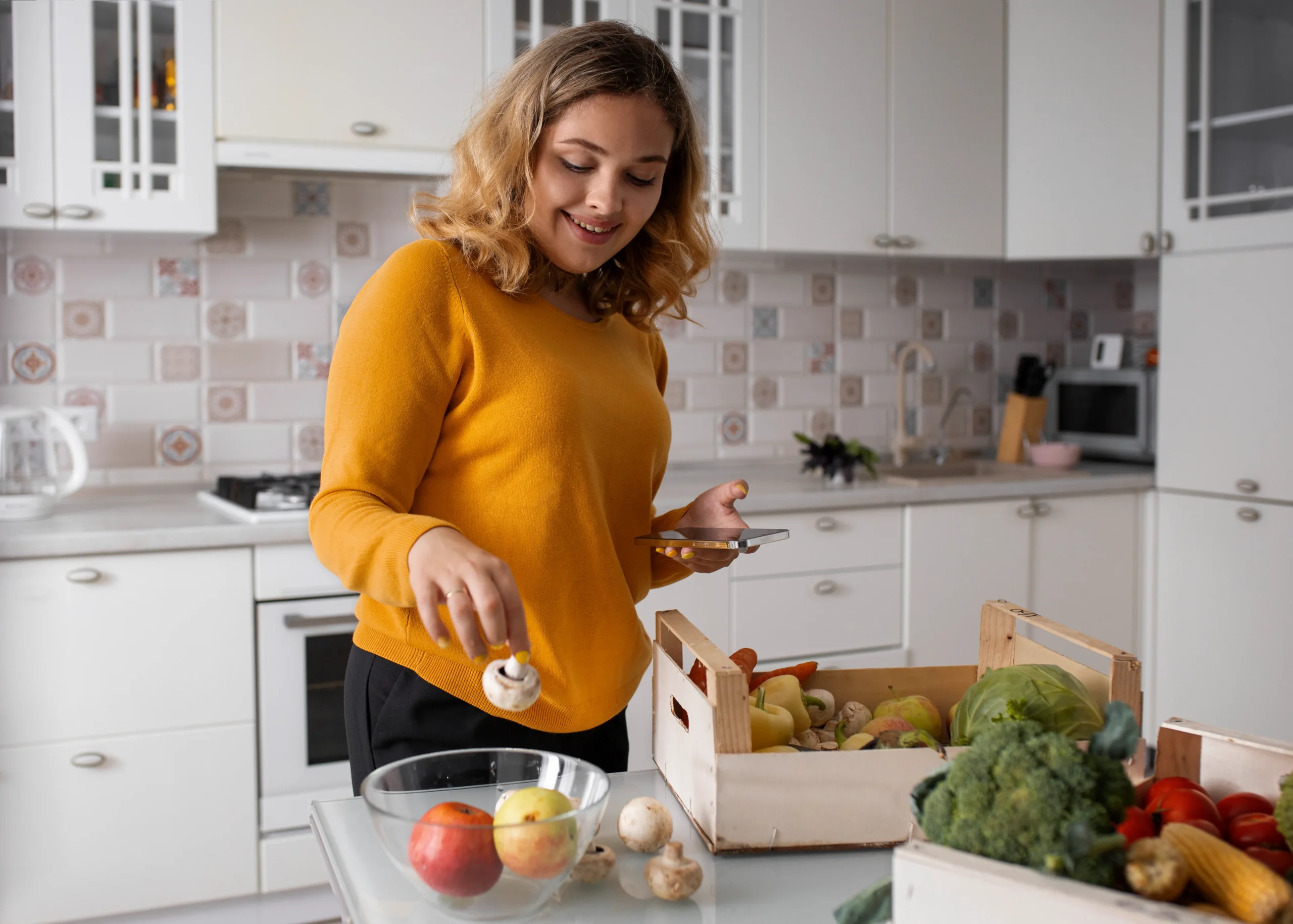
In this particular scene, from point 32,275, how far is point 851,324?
2135 mm

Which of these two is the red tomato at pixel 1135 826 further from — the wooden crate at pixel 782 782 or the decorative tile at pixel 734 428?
the decorative tile at pixel 734 428

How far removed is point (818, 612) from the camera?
2.70 m

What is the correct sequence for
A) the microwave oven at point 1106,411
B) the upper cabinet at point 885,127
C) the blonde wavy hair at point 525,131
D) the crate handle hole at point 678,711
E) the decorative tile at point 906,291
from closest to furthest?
the crate handle hole at point 678,711 < the blonde wavy hair at point 525,131 < the upper cabinet at point 885,127 < the microwave oven at point 1106,411 < the decorative tile at point 906,291

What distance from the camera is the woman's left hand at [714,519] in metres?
1.17

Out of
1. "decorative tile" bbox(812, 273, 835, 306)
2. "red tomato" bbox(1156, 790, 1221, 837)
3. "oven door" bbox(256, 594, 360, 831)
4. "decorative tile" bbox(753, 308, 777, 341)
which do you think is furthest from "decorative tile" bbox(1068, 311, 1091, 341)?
"red tomato" bbox(1156, 790, 1221, 837)

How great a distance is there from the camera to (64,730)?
6.80 feet

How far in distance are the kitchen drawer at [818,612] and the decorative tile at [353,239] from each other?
1209 millimetres

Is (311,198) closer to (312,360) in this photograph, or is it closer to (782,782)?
(312,360)

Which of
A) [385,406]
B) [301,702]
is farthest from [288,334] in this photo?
[385,406]

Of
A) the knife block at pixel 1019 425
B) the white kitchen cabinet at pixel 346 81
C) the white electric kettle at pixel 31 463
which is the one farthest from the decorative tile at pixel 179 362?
the knife block at pixel 1019 425

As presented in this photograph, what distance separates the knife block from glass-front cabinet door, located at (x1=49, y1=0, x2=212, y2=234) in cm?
226

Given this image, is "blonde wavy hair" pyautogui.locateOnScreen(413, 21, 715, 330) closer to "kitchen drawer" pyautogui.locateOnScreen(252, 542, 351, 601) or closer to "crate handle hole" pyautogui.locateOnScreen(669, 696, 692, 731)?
"crate handle hole" pyautogui.locateOnScreen(669, 696, 692, 731)

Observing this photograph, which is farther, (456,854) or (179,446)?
(179,446)

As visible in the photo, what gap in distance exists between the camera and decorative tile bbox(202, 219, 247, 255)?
2.62 meters
